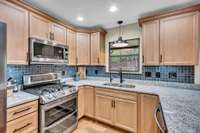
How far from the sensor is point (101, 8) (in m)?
2.10

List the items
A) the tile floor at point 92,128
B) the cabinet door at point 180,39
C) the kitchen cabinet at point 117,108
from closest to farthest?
the cabinet door at point 180,39, the kitchen cabinet at point 117,108, the tile floor at point 92,128

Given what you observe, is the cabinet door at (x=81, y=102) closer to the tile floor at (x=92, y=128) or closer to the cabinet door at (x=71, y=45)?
the tile floor at (x=92, y=128)

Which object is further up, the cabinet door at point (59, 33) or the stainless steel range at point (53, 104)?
the cabinet door at point (59, 33)

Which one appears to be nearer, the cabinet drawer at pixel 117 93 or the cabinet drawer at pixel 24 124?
the cabinet drawer at pixel 24 124

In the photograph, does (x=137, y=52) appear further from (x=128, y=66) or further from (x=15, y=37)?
(x=15, y=37)

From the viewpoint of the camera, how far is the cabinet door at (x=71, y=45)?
9.14 ft

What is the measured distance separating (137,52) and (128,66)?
16.3 inches

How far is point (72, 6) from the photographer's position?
203 centimetres

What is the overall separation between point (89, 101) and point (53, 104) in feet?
→ 3.29

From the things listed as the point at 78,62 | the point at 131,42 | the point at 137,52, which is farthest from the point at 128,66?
the point at 78,62

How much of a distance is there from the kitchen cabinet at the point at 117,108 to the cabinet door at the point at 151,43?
29.2 inches

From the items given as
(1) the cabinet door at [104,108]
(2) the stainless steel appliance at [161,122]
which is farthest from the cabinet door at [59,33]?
(2) the stainless steel appliance at [161,122]

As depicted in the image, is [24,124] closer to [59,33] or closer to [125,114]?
[125,114]

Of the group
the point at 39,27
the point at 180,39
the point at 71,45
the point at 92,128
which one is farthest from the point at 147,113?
the point at 39,27
